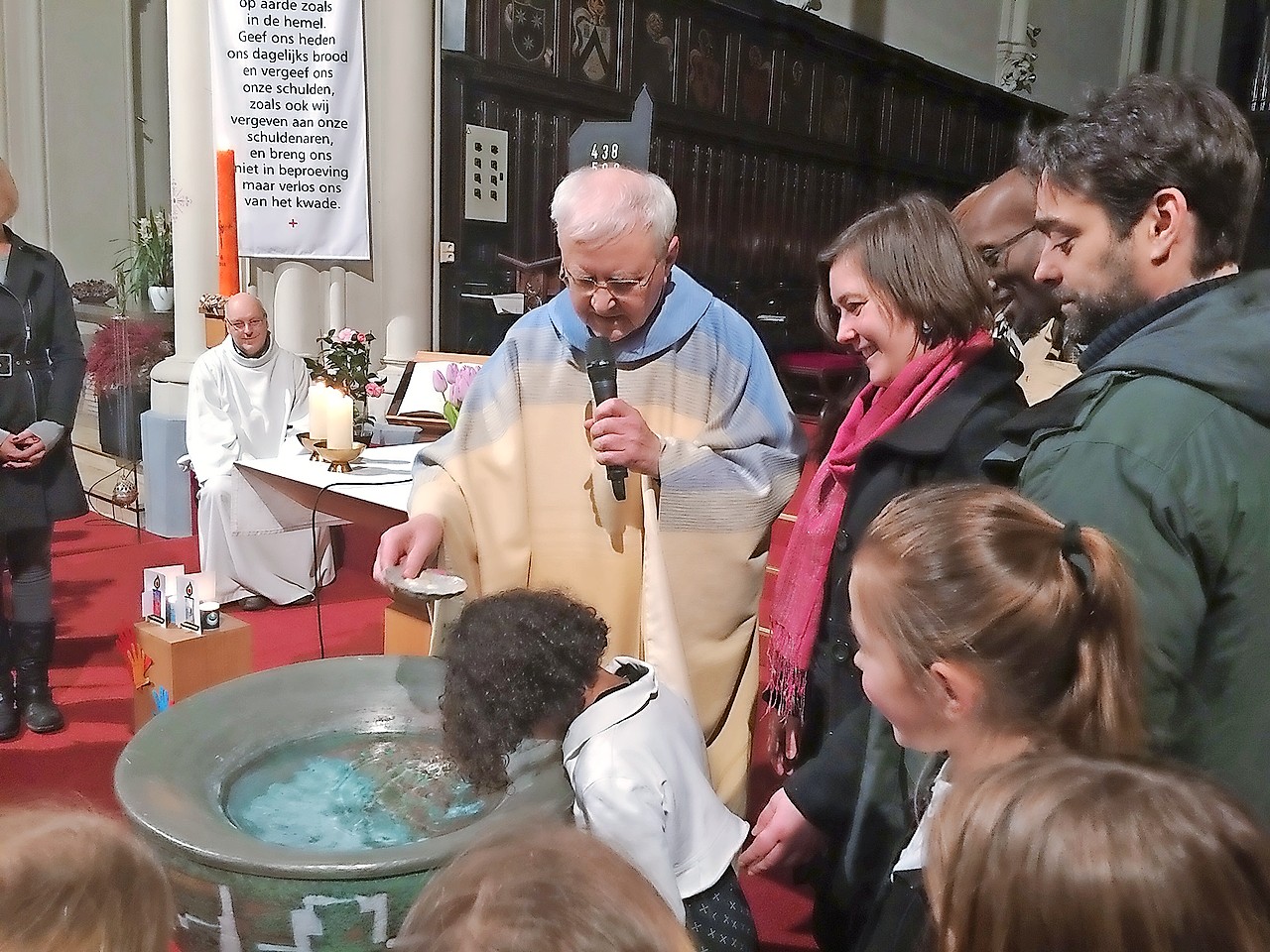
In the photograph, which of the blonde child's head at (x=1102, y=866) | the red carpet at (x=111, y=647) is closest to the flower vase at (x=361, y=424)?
the red carpet at (x=111, y=647)

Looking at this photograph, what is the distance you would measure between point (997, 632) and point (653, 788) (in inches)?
25.2

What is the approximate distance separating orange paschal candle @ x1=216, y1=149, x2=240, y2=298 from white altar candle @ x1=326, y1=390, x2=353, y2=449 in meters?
1.72

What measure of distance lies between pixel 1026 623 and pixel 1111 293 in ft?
1.41

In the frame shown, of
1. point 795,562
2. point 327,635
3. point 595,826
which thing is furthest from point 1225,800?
point 327,635

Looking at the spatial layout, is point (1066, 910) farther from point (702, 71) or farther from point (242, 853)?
point (702, 71)

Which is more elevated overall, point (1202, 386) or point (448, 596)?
point (1202, 386)

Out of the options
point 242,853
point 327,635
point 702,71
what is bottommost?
point 327,635

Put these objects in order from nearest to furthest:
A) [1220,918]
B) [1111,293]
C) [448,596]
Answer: [1220,918], [1111,293], [448,596]

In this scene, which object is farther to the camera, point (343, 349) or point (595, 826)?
point (343, 349)

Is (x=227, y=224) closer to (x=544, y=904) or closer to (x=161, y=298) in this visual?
(x=161, y=298)

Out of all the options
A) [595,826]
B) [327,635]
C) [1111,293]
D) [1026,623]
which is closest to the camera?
[1026,623]

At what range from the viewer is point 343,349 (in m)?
4.56

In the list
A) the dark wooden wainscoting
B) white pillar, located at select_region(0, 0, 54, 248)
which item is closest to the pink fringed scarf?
the dark wooden wainscoting

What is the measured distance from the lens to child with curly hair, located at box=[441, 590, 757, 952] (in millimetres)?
1582
